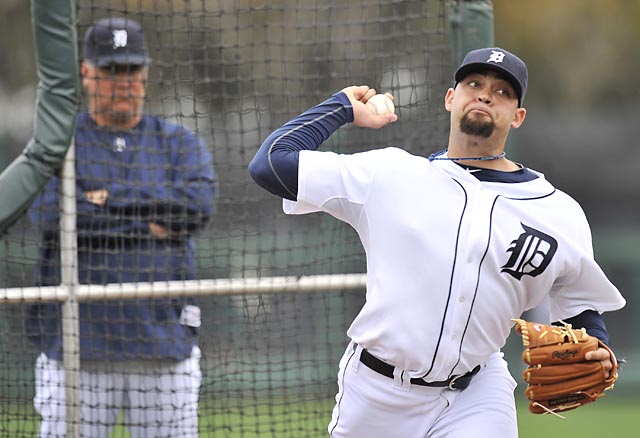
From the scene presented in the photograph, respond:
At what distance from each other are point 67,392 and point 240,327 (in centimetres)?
404

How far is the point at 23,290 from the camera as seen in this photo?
4.33 metres

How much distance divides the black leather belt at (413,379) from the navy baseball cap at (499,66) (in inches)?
35.4

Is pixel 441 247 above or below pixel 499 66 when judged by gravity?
below

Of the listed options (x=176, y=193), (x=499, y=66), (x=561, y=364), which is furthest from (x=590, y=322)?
(x=176, y=193)

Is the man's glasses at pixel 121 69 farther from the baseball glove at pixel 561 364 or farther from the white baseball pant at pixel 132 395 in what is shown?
the baseball glove at pixel 561 364

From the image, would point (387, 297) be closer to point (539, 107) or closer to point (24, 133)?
point (24, 133)

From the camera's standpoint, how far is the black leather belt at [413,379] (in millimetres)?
3387

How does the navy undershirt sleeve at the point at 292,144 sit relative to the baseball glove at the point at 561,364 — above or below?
above

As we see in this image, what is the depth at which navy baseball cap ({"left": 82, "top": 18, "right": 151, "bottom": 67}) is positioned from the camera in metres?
4.50

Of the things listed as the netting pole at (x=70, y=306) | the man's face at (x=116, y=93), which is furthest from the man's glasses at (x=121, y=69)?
the netting pole at (x=70, y=306)

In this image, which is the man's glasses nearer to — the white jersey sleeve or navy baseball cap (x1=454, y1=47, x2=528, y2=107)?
the white jersey sleeve

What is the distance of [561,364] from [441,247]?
0.49m

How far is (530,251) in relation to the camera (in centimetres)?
329

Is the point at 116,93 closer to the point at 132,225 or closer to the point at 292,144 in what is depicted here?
the point at 132,225
